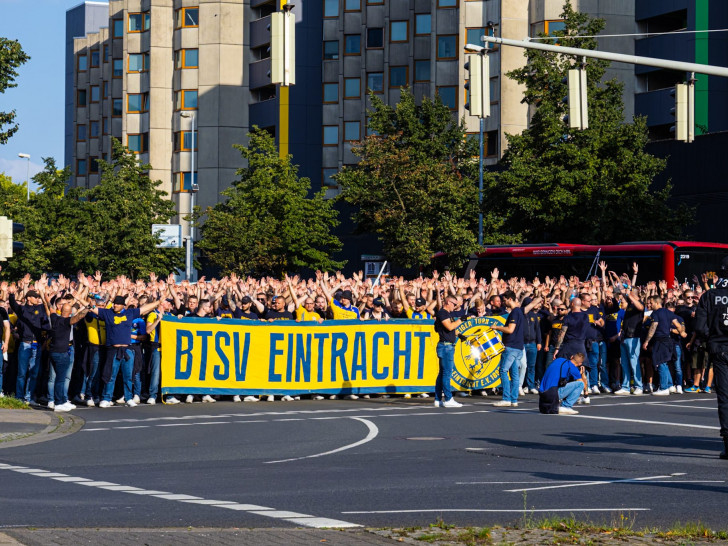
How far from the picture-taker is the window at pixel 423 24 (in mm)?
69188

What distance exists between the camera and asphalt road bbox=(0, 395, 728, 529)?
10.1 metres

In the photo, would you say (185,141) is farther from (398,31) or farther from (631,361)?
(631,361)

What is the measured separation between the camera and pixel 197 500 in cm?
1078

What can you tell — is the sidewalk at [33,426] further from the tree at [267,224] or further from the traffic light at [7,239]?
the tree at [267,224]

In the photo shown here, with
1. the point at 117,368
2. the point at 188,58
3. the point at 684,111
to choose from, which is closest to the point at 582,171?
the point at 117,368

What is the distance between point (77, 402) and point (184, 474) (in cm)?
988

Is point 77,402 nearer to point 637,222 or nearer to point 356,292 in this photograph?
point 356,292

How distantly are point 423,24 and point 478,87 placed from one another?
53.9 metres

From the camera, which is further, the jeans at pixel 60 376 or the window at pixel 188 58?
the window at pixel 188 58

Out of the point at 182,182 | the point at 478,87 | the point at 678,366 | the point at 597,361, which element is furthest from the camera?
the point at 182,182

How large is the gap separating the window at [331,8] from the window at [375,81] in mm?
5112

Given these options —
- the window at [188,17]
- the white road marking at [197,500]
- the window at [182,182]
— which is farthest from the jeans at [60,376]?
the window at [188,17]

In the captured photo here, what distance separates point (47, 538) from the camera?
859 centimetres

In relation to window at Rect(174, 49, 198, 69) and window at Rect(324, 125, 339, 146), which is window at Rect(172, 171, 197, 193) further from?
window at Rect(324, 125, 339, 146)
